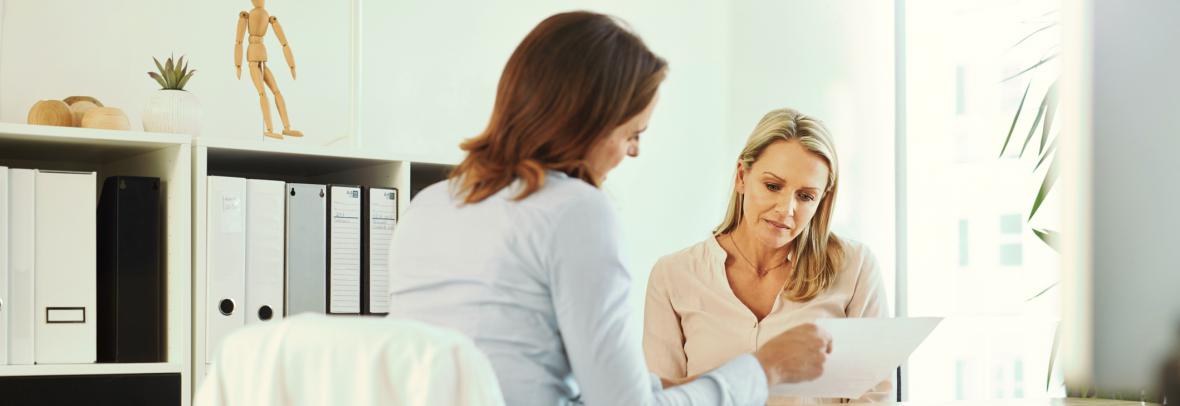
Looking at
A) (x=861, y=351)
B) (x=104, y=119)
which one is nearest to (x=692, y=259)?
(x=861, y=351)

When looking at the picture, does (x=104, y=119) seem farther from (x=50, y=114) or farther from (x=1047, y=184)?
(x=1047, y=184)

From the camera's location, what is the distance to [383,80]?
2.72 meters

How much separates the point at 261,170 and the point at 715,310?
3.23 feet

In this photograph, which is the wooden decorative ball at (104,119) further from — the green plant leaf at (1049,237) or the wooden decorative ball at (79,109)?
the green plant leaf at (1049,237)

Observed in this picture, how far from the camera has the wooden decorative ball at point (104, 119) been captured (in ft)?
6.31

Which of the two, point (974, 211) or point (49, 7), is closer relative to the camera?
point (49, 7)

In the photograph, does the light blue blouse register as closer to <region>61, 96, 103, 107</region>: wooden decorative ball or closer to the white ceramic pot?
the white ceramic pot

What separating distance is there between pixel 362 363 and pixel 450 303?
182mm

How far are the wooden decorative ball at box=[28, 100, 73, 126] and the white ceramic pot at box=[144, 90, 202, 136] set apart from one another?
13cm

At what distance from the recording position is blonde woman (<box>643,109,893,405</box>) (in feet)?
6.76

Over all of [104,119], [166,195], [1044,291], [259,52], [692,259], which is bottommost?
[1044,291]

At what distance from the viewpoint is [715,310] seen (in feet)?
6.90

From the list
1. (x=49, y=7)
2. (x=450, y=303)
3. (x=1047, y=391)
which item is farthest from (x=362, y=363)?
(x=1047, y=391)

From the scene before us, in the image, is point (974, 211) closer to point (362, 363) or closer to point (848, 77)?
point (848, 77)
